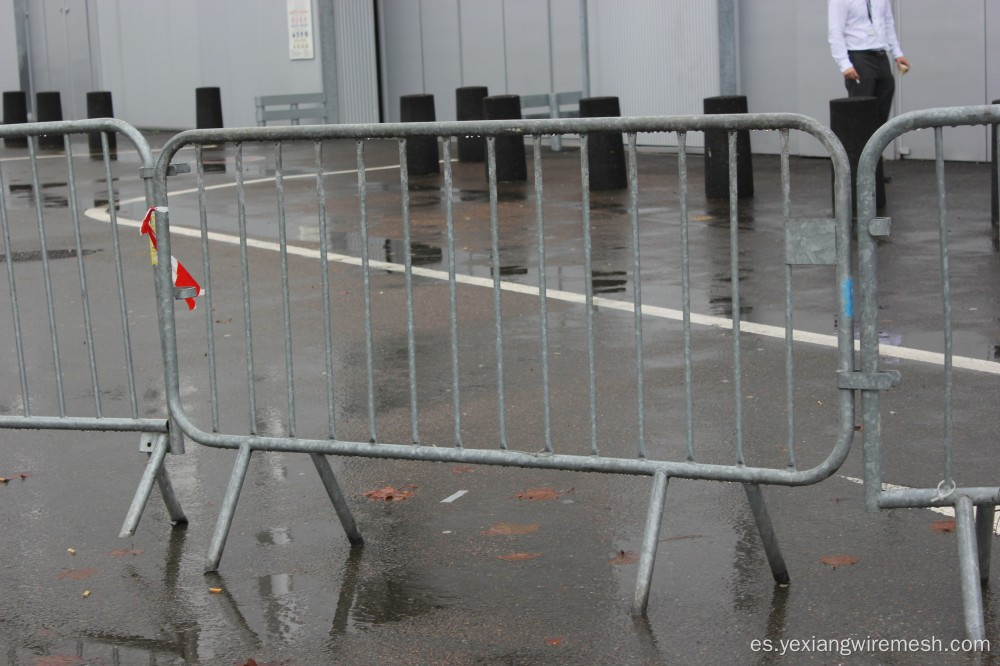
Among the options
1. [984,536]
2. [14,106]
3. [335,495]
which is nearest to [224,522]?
[335,495]

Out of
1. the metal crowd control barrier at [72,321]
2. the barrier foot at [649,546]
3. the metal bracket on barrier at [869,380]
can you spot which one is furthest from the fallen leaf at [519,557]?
the metal crowd control barrier at [72,321]

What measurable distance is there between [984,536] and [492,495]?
1.93 metres

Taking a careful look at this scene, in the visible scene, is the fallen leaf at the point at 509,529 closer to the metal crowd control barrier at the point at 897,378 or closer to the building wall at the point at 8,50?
the metal crowd control barrier at the point at 897,378

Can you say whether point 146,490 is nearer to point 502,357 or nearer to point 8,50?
point 502,357

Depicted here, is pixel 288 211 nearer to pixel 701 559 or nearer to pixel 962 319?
pixel 962 319

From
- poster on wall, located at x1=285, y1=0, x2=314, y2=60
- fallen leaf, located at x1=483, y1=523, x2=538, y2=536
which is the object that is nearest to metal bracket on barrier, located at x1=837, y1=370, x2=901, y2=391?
fallen leaf, located at x1=483, y1=523, x2=538, y2=536

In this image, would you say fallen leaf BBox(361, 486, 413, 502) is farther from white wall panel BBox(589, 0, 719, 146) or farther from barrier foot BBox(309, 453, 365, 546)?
white wall panel BBox(589, 0, 719, 146)

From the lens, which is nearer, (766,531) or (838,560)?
(766,531)

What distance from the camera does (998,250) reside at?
33.7 feet

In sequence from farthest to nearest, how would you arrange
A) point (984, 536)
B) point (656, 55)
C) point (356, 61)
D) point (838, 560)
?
point (356, 61), point (656, 55), point (838, 560), point (984, 536)

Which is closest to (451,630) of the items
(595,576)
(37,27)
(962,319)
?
(595,576)

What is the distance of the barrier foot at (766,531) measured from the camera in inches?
184

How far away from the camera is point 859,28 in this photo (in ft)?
43.5

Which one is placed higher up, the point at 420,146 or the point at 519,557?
the point at 420,146
